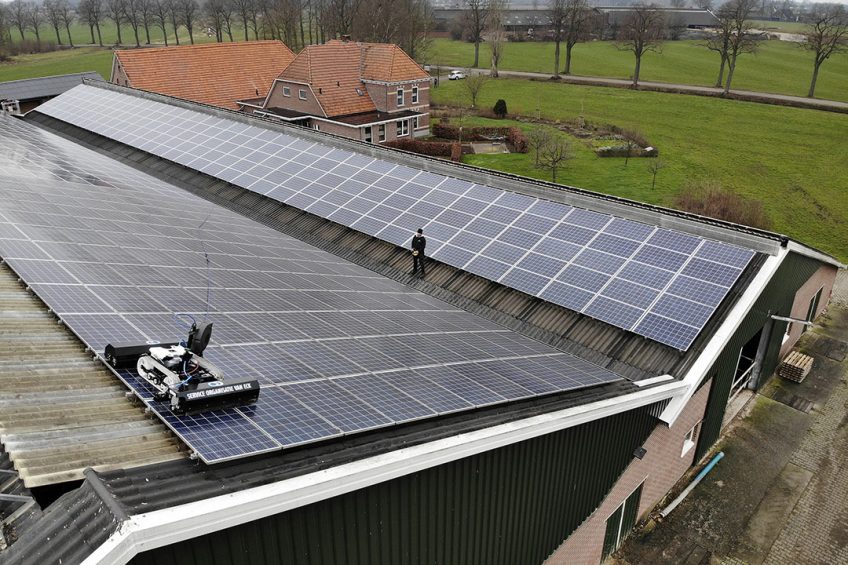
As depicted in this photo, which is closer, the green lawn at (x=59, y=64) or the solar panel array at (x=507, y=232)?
the solar panel array at (x=507, y=232)

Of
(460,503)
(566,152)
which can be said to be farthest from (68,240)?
(566,152)

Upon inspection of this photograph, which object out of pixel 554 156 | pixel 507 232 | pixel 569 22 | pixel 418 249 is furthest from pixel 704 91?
pixel 418 249

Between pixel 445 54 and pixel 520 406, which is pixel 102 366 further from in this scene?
pixel 445 54

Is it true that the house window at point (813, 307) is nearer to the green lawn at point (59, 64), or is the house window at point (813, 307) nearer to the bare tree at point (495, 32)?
the bare tree at point (495, 32)

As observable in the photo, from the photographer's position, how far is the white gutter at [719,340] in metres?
14.1

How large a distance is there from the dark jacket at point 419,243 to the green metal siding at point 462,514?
8198 millimetres

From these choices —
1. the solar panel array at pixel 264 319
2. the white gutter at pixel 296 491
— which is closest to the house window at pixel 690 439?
the solar panel array at pixel 264 319

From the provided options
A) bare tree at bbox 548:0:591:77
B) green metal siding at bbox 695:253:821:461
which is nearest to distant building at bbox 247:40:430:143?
green metal siding at bbox 695:253:821:461

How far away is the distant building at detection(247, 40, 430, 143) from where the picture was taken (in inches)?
2192

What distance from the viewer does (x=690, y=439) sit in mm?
18094

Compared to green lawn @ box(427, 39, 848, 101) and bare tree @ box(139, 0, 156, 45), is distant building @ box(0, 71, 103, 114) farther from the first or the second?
bare tree @ box(139, 0, 156, 45)

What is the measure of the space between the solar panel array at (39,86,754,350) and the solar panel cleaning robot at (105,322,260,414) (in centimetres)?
1086

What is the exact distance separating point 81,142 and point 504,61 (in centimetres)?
9662

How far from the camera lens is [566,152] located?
51.4 metres
